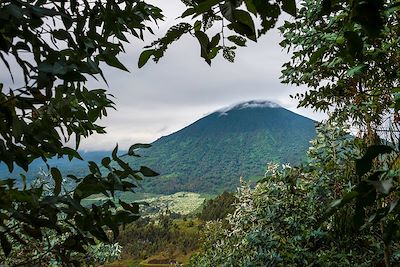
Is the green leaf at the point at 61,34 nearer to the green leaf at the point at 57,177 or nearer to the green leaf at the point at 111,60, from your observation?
the green leaf at the point at 111,60

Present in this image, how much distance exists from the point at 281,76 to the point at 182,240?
8014cm

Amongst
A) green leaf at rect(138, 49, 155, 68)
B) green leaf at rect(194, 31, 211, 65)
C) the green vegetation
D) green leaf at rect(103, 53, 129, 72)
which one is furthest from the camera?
the green vegetation

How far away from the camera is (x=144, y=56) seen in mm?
1084

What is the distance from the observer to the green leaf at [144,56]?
42.1 inches

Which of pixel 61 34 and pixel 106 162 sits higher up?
pixel 61 34

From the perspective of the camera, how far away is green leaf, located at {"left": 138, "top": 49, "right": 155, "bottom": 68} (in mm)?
1070

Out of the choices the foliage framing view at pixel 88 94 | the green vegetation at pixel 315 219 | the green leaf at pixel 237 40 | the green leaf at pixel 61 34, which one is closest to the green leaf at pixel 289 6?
the foliage framing view at pixel 88 94

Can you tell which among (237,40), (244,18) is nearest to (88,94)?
(237,40)

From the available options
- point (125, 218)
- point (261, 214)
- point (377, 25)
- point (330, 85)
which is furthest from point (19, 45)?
point (261, 214)

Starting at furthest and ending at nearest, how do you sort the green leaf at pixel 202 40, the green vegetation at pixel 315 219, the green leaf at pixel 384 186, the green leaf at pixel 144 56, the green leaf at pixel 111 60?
the green vegetation at pixel 315 219 < the green leaf at pixel 111 60 < the green leaf at pixel 144 56 < the green leaf at pixel 202 40 < the green leaf at pixel 384 186

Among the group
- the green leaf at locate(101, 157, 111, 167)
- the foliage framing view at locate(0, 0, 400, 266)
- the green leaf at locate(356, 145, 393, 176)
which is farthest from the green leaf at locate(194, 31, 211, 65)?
the green leaf at locate(101, 157, 111, 167)

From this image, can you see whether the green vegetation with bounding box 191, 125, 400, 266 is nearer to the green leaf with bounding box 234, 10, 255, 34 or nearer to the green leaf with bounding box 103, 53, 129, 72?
the green leaf with bounding box 103, 53, 129, 72

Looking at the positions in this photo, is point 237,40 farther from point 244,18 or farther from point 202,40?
point 244,18

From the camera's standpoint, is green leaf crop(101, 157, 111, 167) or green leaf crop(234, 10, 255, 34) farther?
green leaf crop(101, 157, 111, 167)
